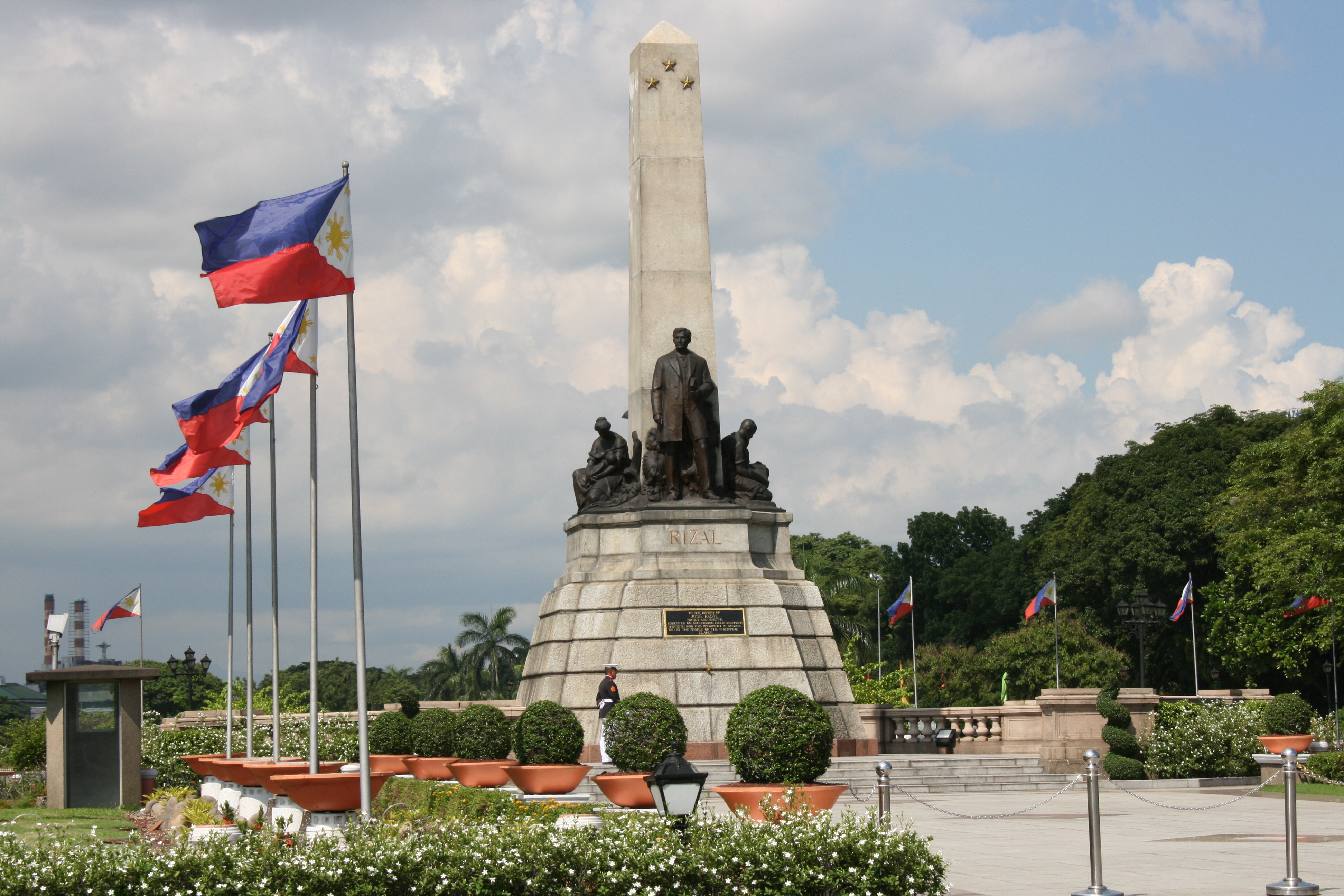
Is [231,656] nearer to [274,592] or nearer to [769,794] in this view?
[274,592]

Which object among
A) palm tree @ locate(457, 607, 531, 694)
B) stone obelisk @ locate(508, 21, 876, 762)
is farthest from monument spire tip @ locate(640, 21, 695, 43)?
palm tree @ locate(457, 607, 531, 694)

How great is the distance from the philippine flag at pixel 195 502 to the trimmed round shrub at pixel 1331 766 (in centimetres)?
1726

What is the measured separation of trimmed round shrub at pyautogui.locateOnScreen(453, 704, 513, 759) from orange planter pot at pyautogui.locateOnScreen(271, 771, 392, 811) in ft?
19.8

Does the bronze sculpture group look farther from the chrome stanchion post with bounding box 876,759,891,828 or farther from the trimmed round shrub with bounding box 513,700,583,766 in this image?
the chrome stanchion post with bounding box 876,759,891,828

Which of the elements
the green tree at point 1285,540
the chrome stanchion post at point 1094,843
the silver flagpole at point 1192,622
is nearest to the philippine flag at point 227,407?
the chrome stanchion post at point 1094,843

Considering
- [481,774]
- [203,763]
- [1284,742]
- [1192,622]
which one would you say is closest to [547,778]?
[481,774]

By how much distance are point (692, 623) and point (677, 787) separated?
13938mm

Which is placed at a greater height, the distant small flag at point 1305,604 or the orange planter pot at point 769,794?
the distant small flag at point 1305,604

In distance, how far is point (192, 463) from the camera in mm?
21250

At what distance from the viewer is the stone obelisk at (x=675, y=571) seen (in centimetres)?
2312

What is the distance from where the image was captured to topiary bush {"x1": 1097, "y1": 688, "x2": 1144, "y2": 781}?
2361cm

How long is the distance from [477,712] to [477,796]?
4.10 m

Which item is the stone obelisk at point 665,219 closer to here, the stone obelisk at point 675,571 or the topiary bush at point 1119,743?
the stone obelisk at point 675,571

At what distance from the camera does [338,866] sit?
9508mm
